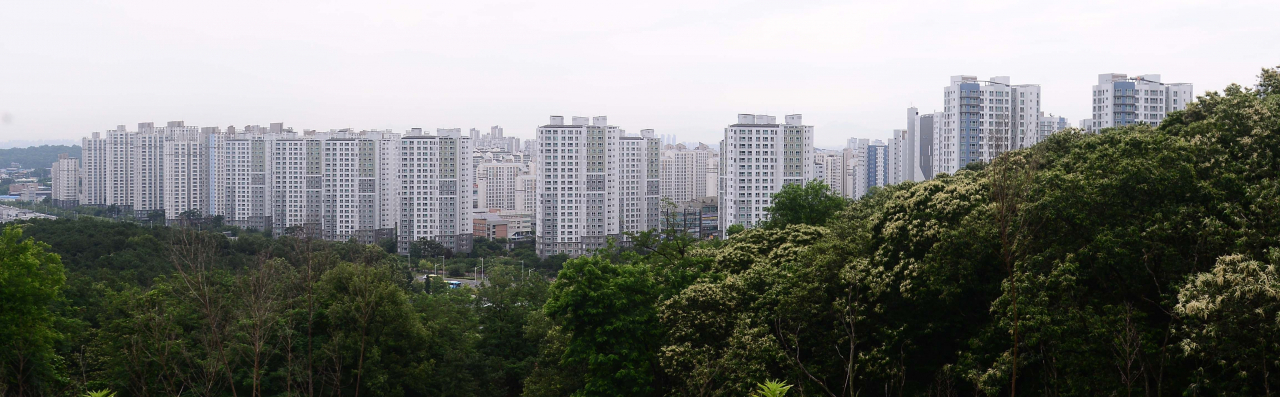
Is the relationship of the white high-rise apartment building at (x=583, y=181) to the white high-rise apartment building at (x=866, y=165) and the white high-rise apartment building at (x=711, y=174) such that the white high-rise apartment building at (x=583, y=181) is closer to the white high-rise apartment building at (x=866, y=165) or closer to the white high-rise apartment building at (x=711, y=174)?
the white high-rise apartment building at (x=866, y=165)

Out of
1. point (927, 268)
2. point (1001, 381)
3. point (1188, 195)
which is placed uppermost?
point (1188, 195)

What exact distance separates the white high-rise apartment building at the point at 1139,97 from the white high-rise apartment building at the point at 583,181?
69.4 feet

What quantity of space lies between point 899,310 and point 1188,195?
2.72m

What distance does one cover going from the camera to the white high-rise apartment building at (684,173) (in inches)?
2645

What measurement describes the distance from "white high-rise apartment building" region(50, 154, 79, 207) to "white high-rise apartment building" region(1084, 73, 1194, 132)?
214 ft

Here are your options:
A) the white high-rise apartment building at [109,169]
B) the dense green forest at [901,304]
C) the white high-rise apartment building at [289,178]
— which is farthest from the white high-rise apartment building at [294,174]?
the dense green forest at [901,304]

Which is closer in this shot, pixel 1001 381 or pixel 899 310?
pixel 1001 381

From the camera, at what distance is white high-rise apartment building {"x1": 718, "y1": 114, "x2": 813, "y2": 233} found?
39.9 meters

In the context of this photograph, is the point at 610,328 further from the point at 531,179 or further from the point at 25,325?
the point at 531,179

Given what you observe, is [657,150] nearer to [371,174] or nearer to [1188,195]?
[371,174]

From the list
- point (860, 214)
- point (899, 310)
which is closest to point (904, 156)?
point (860, 214)

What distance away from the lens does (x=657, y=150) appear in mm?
51594

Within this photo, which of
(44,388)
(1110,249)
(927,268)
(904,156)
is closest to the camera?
(1110,249)

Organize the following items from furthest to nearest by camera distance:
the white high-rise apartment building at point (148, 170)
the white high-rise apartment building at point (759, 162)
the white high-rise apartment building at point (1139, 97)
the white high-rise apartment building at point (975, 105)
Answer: the white high-rise apartment building at point (148, 170)
the white high-rise apartment building at point (759, 162)
the white high-rise apartment building at point (975, 105)
the white high-rise apartment building at point (1139, 97)
